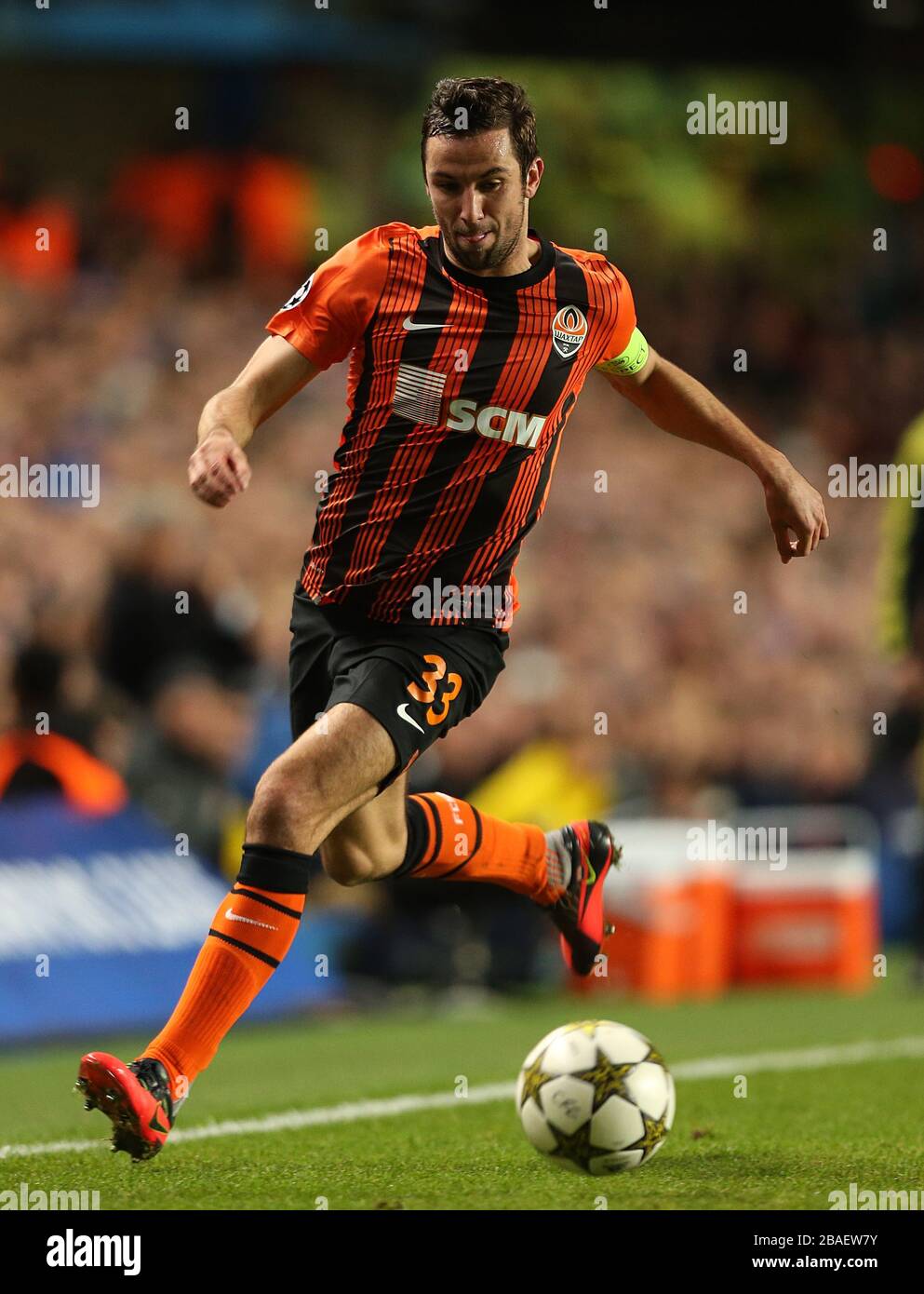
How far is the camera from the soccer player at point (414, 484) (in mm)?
4766

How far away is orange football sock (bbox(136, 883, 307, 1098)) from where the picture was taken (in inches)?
185

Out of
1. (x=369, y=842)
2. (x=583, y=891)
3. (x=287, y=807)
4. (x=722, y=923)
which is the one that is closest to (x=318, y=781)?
(x=287, y=807)

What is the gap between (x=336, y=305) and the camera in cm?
503

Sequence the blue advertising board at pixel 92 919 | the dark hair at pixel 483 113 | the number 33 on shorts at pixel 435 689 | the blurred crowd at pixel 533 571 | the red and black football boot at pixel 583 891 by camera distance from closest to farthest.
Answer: the dark hair at pixel 483 113, the number 33 on shorts at pixel 435 689, the red and black football boot at pixel 583 891, the blue advertising board at pixel 92 919, the blurred crowd at pixel 533 571

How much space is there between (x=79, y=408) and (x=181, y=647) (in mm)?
4060

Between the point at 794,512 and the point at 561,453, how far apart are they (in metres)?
9.96

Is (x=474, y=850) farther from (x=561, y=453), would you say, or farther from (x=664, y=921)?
(x=561, y=453)

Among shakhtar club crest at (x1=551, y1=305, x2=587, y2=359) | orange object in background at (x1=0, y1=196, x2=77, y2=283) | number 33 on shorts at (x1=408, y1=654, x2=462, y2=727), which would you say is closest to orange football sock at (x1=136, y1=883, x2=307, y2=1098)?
number 33 on shorts at (x1=408, y1=654, x2=462, y2=727)

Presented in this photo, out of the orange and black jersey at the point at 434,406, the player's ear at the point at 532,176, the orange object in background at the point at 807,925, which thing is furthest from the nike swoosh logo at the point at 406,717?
the orange object in background at the point at 807,925

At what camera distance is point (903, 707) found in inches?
548

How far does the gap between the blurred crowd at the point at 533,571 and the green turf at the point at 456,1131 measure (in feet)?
5.73

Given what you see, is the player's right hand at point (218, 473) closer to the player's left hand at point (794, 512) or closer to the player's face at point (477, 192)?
the player's face at point (477, 192)

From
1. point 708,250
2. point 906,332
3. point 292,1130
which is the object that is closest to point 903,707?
point 906,332

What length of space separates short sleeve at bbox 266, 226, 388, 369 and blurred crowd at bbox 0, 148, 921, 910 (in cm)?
436
